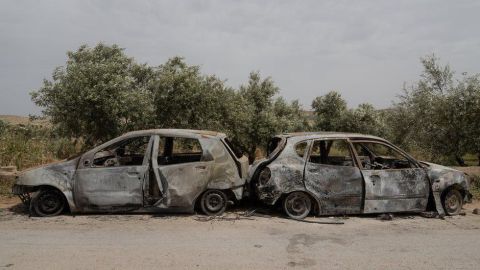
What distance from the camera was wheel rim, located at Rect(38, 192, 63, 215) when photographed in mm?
8102

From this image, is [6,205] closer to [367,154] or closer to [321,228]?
[321,228]

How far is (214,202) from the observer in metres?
8.48

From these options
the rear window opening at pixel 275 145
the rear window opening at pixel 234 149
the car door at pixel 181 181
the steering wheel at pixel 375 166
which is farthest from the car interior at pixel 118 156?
the steering wheel at pixel 375 166

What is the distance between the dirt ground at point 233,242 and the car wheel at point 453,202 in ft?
0.65

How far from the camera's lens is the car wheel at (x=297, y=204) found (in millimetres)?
8320

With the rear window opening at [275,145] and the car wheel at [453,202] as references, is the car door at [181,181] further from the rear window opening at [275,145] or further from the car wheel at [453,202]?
the car wheel at [453,202]

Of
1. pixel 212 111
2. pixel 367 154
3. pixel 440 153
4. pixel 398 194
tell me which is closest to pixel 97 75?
pixel 212 111

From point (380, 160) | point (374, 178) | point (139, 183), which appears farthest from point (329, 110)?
point (139, 183)

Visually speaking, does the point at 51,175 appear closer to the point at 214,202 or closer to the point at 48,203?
the point at 48,203

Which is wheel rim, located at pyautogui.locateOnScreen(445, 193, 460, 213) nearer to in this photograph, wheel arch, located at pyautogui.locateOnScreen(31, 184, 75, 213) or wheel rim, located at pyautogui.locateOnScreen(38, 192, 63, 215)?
wheel arch, located at pyautogui.locateOnScreen(31, 184, 75, 213)

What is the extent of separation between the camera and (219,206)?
27.7 ft

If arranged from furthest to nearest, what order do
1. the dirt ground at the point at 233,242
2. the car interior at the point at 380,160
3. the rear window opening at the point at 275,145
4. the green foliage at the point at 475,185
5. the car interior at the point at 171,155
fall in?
the green foliage at the point at 475,185, the car interior at the point at 171,155, the car interior at the point at 380,160, the rear window opening at the point at 275,145, the dirt ground at the point at 233,242

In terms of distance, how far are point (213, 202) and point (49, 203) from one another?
316cm

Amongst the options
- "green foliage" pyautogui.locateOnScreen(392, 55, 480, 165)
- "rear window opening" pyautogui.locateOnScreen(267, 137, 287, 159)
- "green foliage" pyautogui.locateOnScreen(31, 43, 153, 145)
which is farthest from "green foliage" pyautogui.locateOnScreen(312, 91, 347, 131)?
"rear window opening" pyautogui.locateOnScreen(267, 137, 287, 159)
